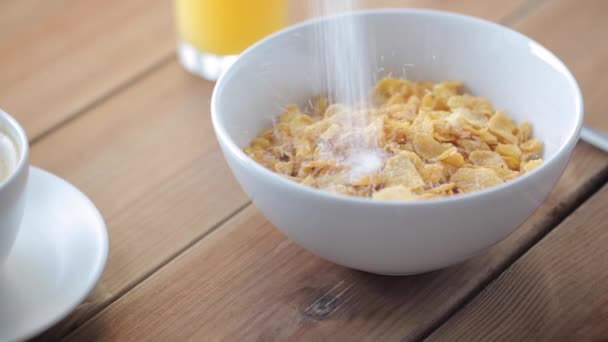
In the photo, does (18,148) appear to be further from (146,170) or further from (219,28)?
(219,28)

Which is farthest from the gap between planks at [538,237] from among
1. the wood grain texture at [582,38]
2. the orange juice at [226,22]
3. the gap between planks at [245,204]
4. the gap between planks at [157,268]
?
the orange juice at [226,22]

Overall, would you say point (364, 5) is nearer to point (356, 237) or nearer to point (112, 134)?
point (112, 134)

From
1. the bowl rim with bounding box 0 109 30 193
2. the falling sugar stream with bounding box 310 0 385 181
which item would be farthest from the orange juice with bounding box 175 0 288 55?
the bowl rim with bounding box 0 109 30 193

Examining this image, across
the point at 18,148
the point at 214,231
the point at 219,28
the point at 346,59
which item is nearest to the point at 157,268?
the point at 214,231

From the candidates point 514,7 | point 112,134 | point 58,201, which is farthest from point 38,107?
point 514,7

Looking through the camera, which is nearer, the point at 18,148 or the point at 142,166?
the point at 18,148

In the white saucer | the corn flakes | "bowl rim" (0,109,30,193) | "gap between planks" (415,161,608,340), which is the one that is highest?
"bowl rim" (0,109,30,193)

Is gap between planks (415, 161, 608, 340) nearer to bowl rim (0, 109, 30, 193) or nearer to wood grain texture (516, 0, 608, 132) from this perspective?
wood grain texture (516, 0, 608, 132)
